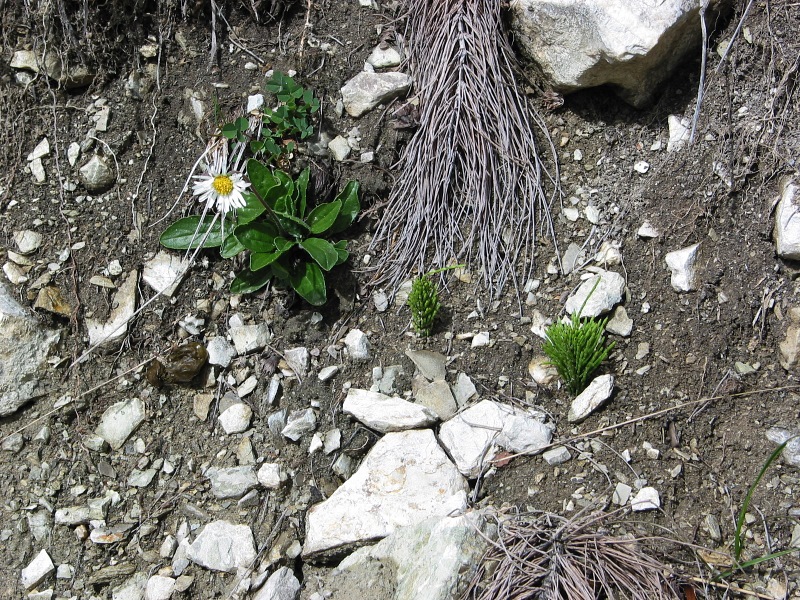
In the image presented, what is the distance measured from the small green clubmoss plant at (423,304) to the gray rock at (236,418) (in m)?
0.87

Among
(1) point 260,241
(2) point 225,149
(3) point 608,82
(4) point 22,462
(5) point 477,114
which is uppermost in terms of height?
(3) point 608,82

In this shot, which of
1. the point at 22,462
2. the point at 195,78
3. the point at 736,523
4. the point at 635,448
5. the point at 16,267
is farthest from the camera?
the point at 195,78

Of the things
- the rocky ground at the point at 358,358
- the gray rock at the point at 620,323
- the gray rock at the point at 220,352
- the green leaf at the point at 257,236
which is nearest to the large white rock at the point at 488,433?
A: the rocky ground at the point at 358,358

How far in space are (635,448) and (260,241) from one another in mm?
1874

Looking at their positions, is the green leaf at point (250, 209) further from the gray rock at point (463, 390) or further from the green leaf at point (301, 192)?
the gray rock at point (463, 390)

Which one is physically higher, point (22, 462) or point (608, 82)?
point (608, 82)

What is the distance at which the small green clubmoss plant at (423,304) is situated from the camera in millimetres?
3150

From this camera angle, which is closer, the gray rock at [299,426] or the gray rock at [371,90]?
the gray rock at [299,426]

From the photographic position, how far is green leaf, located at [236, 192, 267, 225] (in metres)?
3.26

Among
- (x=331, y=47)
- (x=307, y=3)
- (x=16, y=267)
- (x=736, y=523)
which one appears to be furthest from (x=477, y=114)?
(x=16, y=267)

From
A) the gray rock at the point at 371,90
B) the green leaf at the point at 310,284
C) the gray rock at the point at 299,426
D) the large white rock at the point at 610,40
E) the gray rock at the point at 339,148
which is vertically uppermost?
the large white rock at the point at 610,40

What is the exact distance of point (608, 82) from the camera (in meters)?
3.45

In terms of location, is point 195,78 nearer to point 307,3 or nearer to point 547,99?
point 307,3

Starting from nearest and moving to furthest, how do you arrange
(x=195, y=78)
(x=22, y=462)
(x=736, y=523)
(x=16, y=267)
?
(x=736, y=523), (x=22, y=462), (x=16, y=267), (x=195, y=78)
